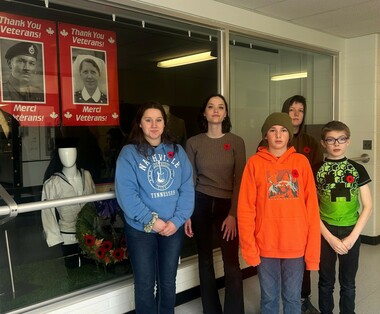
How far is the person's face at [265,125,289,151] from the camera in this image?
2041 millimetres

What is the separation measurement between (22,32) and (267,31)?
204 centimetres

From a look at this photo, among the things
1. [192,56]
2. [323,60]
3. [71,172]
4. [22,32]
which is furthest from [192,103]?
[323,60]

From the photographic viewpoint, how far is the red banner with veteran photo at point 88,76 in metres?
2.38

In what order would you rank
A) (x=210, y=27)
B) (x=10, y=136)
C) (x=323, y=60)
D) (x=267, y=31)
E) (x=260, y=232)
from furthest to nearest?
(x=323, y=60) < (x=267, y=31) < (x=210, y=27) < (x=10, y=136) < (x=260, y=232)

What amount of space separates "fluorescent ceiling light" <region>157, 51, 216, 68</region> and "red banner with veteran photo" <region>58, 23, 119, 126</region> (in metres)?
0.47

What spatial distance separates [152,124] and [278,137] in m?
0.69

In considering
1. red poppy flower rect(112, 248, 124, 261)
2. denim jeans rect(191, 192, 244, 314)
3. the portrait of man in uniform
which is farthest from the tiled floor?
the portrait of man in uniform

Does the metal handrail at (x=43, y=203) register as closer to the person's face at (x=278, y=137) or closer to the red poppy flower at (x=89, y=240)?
the red poppy flower at (x=89, y=240)

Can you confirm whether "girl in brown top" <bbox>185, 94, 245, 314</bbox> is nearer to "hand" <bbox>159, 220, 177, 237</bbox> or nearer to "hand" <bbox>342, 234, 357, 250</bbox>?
"hand" <bbox>159, 220, 177, 237</bbox>

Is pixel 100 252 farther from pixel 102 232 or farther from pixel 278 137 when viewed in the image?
pixel 278 137

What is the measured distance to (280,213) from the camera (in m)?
2.00

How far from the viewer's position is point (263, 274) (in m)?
2.07

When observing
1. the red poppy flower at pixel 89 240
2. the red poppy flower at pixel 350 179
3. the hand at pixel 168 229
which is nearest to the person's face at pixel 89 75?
the red poppy flower at pixel 89 240

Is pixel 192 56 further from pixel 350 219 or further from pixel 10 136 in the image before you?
pixel 350 219
